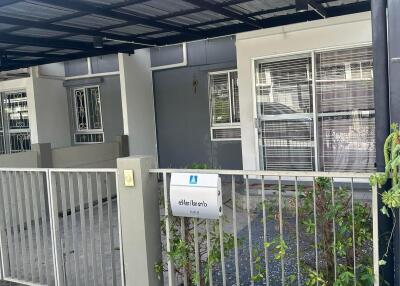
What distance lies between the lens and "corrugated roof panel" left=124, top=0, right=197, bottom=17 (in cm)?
475

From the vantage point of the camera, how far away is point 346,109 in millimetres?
5492

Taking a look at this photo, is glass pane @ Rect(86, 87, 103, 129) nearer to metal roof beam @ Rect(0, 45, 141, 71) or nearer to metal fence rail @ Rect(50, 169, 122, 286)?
metal roof beam @ Rect(0, 45, 141, 71)

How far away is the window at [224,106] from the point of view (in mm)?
7801

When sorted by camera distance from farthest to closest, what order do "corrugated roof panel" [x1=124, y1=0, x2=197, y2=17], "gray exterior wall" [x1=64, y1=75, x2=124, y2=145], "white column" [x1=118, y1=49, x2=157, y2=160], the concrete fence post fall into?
"gray exterior wall" [x1=64, y1=75, x2=124, y2=145]
"white column" [x1=118, y1=49, x2=157, y2=160]
"corrugated roof panel" [x1=124, y1=0, x2=197, y2=17]
the concrete fence post

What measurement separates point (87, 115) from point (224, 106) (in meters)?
4.03

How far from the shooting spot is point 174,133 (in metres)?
8.57

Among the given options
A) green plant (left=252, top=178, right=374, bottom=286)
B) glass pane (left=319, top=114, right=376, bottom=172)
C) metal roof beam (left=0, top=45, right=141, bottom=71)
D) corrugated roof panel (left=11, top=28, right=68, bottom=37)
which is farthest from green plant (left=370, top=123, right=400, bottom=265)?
metal roof beam (left=0, top=45, right=141, bottom=71)

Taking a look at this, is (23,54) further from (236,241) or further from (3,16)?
(236,241)

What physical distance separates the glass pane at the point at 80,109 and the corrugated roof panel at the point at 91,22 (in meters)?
4.46

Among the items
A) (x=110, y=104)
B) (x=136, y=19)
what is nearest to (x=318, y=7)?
(x=136, y=19)

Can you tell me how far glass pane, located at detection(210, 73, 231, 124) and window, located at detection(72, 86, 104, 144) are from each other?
3.25 meters

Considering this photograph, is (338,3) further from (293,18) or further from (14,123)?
(14,123)

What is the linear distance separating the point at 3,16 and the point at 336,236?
4768 mm

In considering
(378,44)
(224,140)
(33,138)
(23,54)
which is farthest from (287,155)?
(33,138)
